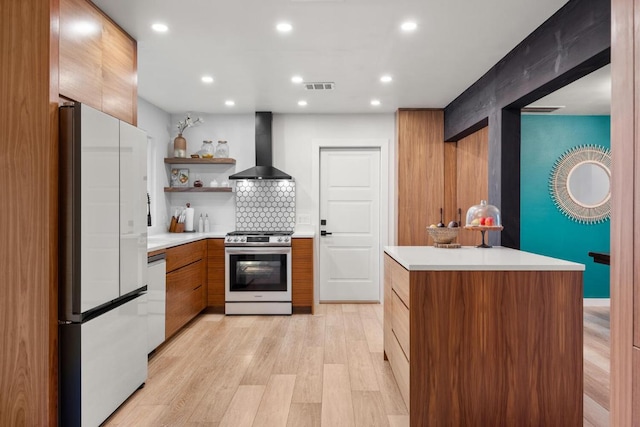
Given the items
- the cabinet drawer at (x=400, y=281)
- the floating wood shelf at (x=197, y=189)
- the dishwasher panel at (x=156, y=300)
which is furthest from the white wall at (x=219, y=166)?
the cabinet drawer at (x=400, y=281)

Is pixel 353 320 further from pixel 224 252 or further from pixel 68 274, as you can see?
pixel 68 274

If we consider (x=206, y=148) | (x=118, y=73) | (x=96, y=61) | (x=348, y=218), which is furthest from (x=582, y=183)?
(x=96, y=61)

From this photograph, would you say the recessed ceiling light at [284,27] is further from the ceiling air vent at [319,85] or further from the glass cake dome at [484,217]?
the glass cake dome at [484,217]

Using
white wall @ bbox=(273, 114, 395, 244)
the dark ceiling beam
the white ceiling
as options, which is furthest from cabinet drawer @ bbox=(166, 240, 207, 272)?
the dark ceiling beam

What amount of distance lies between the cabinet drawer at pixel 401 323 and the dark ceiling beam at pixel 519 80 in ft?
3.94

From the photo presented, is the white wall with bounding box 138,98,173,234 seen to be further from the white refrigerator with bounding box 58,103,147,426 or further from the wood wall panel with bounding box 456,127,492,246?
the wood wall panel with bounding box 456,127,492,246

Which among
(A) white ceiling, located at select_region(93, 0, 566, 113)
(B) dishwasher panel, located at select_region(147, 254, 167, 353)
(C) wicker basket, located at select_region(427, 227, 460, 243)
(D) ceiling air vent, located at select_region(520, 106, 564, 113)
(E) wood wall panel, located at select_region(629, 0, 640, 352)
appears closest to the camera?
(E) wood wall panel, located at select_region(629, 0, 640, 352)

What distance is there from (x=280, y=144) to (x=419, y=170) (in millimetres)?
1757

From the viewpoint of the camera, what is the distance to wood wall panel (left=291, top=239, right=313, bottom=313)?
4.41 metres

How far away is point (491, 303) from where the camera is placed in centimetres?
197

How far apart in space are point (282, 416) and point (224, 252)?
95.6 inches

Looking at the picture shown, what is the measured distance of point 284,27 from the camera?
2627 mm

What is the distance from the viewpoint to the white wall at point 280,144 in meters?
5.03

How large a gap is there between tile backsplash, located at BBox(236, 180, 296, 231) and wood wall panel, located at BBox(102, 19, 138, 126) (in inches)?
89.9
